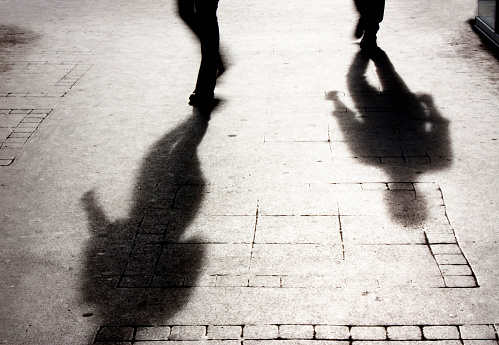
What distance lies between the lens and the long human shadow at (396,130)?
567 centimetres

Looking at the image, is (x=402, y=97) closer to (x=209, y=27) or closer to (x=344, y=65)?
(x=344, y=65)

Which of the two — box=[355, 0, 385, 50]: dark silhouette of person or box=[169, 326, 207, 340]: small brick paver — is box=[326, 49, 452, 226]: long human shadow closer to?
box=[355, 0, 385, 50]: dark silhouette of person

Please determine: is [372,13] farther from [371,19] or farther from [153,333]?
[153,333]

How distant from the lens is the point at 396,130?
22.2ft

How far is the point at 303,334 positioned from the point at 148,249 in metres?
1.52

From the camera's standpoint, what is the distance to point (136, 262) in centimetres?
460

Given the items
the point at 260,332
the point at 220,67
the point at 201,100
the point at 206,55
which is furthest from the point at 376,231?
the point at 220,67

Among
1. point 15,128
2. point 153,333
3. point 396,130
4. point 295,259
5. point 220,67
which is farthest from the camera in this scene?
point 220,67

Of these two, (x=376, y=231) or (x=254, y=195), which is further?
(x=254, y=195)

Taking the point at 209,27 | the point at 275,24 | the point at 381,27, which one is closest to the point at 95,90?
the point at 209,27

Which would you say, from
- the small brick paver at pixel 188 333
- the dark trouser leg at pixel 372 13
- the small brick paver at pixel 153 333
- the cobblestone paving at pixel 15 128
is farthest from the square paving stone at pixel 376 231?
the dark trouser leg at pixel 372 13

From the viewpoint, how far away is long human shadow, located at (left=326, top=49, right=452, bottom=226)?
5.67 meters

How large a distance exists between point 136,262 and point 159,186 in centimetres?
126

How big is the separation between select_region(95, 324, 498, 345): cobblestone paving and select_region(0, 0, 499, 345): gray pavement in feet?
0.04
